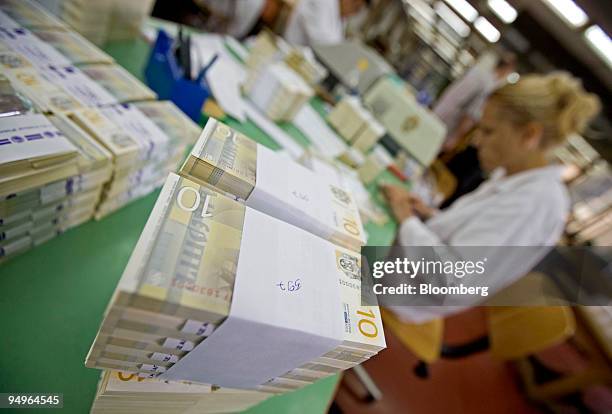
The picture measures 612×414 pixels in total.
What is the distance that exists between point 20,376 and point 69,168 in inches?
13.6

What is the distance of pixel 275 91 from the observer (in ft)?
4.82

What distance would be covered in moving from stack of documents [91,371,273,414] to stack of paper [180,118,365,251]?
0.98ft

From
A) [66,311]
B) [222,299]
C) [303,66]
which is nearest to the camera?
[222,299]

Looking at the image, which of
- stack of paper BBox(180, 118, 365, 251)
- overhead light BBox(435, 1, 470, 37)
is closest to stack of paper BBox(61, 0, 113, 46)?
stack of paper BBox(180, 118, 365, 251)

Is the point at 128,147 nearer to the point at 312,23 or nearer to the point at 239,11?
the point at 239,11

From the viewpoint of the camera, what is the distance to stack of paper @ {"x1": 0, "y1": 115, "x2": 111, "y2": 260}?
0.49m

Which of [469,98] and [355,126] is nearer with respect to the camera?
[355,126]

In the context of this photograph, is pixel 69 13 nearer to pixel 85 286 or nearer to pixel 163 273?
pixel 85 286

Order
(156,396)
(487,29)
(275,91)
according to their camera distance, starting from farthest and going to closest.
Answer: (487,29) → (275,91) → (156,396)

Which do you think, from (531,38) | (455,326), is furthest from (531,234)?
(531,38)

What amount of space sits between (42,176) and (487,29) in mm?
9266

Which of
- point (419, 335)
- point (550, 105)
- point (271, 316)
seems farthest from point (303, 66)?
point (271, 316)

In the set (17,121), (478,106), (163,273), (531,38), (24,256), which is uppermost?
(531,38)

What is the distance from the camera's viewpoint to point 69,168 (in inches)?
22.0
